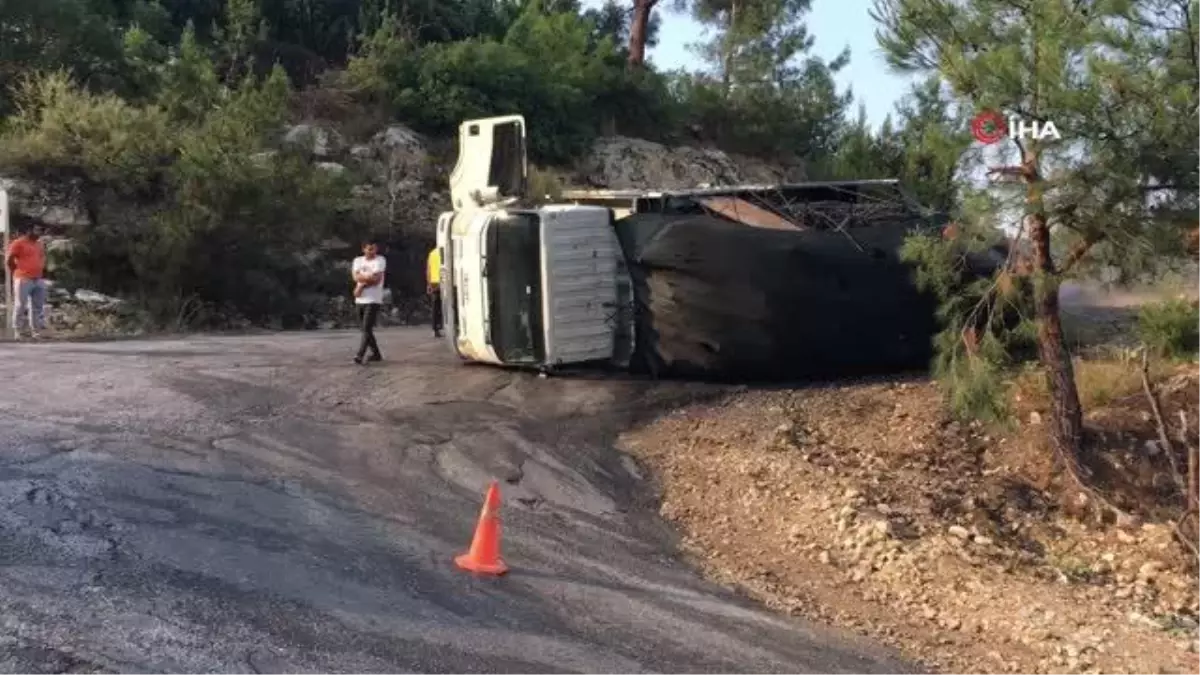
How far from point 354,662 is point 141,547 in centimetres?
190

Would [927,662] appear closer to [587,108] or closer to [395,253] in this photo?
[395,253]

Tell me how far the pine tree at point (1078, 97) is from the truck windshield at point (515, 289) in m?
4.19

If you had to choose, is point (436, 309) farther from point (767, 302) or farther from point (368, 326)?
point (767, 302)

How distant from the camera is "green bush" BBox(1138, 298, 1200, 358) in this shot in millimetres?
9547

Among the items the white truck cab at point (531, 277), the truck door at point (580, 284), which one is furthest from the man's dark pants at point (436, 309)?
the truck door at point (580, 284)

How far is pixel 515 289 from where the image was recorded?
39.3 feet

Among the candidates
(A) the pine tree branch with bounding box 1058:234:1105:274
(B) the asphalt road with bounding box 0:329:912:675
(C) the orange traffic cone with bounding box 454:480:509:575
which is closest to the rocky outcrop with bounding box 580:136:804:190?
(B) the asphalt road with bounding box 0:329:912:675

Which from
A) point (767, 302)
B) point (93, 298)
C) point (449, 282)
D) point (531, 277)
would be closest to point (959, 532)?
point (767, 302)

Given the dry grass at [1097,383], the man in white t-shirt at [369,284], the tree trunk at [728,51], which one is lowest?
the dry grass at [1097,383]

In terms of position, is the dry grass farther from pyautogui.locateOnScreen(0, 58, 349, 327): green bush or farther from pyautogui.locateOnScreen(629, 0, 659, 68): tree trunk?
pyautogui.locateOnScreen(629, 0, 659, 68): tree trunk

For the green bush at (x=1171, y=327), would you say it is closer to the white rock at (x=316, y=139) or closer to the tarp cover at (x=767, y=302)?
the tarp cover at (x=767, y=302)

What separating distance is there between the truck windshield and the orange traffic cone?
4.87m

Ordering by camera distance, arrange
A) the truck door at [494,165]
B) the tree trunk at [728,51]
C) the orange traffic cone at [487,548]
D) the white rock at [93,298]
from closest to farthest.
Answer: the orange traffic cone at [487,548] < the truck door at [494,165] < the white rock at [93,298] < the tree trunk at [728,51]

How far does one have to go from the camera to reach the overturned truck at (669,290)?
11625mm
